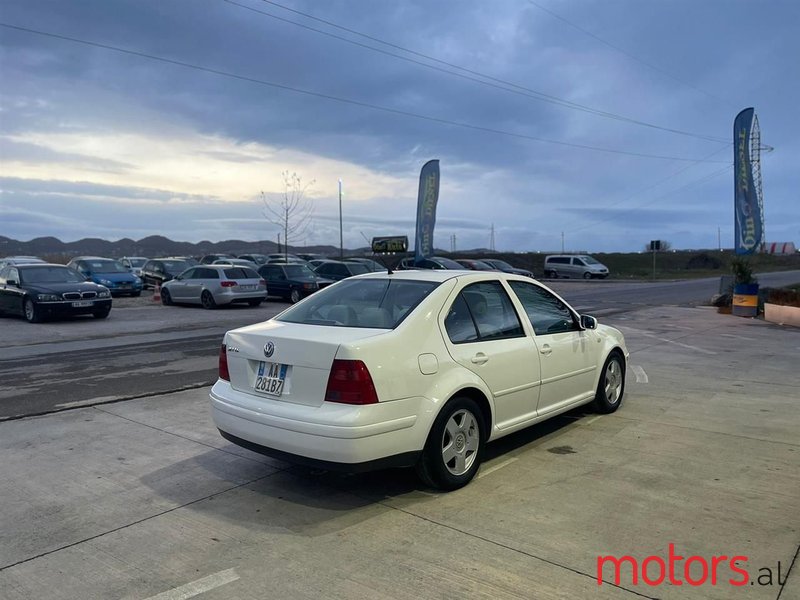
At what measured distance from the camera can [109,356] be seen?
10867 millimetres

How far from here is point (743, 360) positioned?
1040cm

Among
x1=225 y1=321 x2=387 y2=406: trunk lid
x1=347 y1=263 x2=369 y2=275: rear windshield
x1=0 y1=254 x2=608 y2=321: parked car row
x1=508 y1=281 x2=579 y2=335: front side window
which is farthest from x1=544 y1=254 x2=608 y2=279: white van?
x1=225 y1=321 x2=387 y2=406: trunk lid

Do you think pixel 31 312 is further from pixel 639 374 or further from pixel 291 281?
pixel 639 374

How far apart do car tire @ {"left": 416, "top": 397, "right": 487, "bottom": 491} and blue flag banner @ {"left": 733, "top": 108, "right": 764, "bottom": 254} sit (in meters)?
19.1

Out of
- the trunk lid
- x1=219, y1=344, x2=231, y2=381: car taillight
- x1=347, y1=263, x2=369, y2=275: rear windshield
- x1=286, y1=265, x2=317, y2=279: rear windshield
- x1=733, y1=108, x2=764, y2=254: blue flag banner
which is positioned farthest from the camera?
x1=347, y1=263, x2=369, y2=275: rear windshield

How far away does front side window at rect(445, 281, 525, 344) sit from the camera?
15.5 ft

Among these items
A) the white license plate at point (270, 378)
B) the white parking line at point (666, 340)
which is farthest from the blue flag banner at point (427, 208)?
the white license plate at point (270, 378)

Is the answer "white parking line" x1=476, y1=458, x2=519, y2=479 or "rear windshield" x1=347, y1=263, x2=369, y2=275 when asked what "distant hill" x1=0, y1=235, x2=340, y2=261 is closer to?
"rear windshield" x1=347, y1=263, x2=369, y2=275

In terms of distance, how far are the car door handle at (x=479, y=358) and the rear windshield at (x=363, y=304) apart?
1.96ft

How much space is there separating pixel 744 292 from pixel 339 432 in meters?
18.2

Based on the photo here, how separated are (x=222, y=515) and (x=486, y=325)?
2.42 m

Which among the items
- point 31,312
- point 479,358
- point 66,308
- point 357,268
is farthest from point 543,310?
point 357,268

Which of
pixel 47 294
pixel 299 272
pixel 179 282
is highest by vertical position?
pixel 299 272

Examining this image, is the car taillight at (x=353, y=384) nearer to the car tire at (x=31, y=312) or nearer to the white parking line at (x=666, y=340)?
the white parking line at (x=666, y=340)
